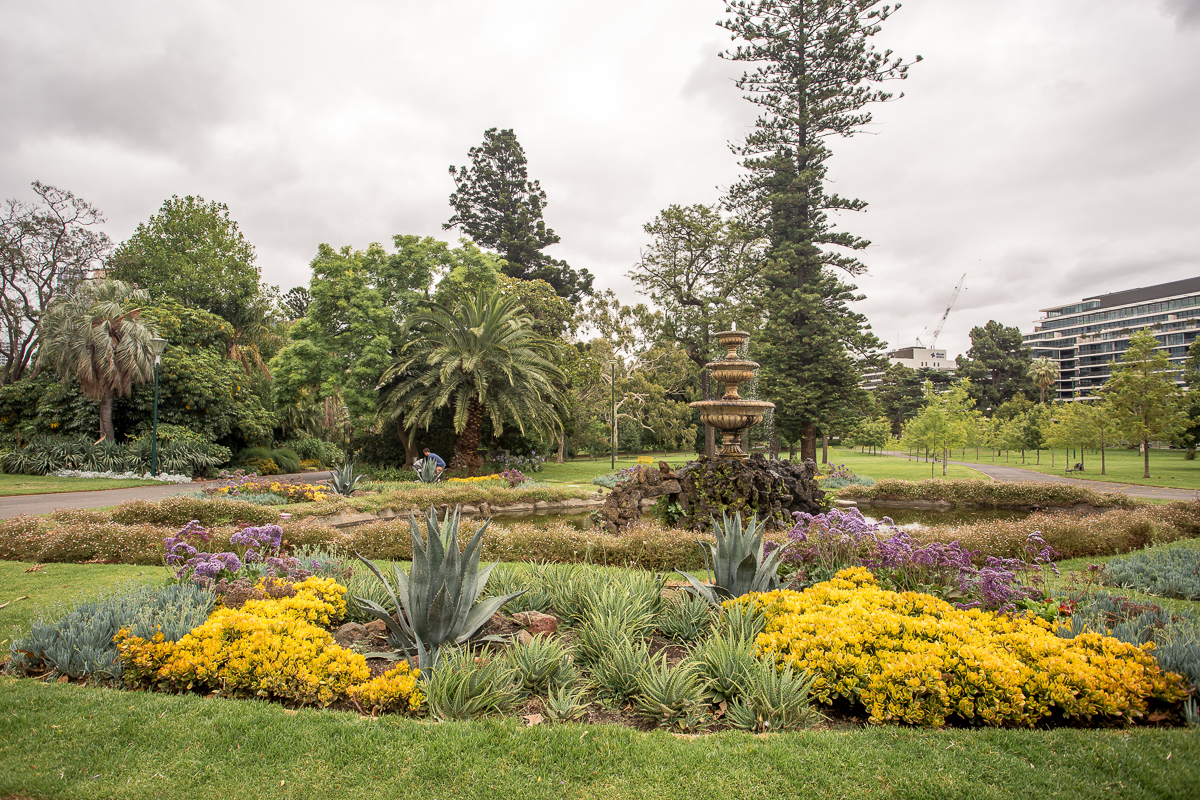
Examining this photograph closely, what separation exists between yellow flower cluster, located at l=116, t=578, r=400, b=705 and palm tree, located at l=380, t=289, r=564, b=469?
13.8 meters

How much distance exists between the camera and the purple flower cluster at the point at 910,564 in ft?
13.2

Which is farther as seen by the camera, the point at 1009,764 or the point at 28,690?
the point at 28,690

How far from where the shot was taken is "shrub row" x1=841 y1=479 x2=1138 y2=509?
1066 centimetres

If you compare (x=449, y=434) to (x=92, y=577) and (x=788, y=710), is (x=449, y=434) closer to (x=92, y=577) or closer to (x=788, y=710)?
(x=92, y=577)

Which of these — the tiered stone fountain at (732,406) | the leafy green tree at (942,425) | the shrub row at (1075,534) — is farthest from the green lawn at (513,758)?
the leafy green tree at (942,425)

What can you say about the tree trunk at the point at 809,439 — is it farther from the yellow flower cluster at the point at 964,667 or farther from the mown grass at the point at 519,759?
the mown grass at the point at 519,759

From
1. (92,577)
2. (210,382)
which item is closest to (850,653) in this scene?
(92,577)

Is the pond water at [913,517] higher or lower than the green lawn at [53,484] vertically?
lower

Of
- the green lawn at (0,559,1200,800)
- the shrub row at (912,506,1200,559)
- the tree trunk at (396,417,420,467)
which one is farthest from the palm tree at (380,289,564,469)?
the green lawn at (0,559,1200,800)

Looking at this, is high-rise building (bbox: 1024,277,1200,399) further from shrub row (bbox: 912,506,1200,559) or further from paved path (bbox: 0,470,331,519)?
paved path (bbox: 0,470,331,519)

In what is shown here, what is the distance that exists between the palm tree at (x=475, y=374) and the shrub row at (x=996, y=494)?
9.81 m

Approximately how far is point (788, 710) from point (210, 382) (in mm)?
22250

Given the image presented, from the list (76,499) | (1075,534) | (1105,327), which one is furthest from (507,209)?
(1105,327)

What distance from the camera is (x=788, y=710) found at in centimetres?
294
